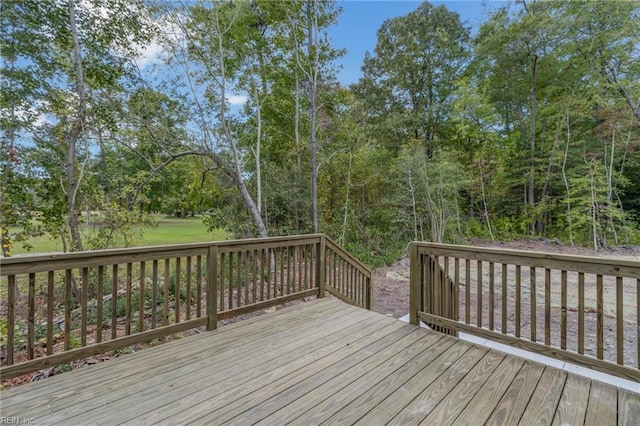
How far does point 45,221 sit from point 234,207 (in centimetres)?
383

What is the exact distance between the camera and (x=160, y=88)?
217 inches

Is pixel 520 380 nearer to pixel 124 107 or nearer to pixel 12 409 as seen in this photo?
pixel 12 409

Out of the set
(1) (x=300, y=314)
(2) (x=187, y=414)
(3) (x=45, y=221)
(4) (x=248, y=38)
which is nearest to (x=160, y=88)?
(4) (x=248, y=38)

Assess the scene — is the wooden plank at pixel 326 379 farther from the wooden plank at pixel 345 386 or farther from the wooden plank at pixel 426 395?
the wooden plank at pixel 426 395

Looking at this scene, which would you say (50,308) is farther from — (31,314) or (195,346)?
(195,346)

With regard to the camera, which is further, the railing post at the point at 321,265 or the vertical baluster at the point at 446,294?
the railing post at the point at 321,265

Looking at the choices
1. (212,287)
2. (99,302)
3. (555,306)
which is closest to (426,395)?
(212,287)

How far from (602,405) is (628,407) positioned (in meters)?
0.14

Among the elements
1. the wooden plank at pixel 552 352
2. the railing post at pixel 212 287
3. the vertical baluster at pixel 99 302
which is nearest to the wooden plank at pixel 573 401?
the wooden plank at pixel 552 352

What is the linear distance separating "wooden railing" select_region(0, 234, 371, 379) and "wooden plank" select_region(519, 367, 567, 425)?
92.3 inches

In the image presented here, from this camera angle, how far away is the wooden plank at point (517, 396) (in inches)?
60.5

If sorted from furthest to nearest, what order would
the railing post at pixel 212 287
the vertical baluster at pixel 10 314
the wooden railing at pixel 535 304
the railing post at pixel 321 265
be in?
the railing post at pixel 321 265
the railing post at pixel 212 287
the wooden railing at pixel 535 304
the vertical baluster at pixel 10 314

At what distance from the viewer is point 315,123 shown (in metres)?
6.98

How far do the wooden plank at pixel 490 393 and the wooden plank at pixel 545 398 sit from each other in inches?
5.7
